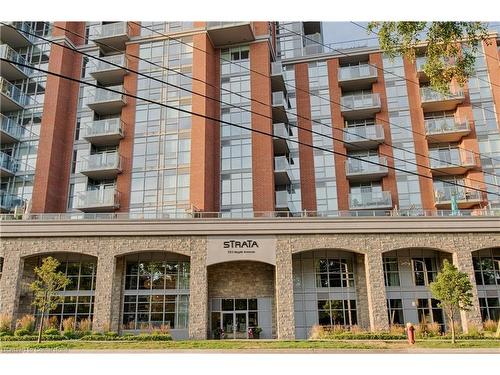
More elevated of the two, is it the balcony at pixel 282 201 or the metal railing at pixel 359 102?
the metal railing at pixel 359 102

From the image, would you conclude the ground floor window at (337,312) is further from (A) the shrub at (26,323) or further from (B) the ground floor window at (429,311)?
(A) the shrub at (26,323)

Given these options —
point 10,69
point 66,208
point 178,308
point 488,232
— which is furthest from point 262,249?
point 10,69

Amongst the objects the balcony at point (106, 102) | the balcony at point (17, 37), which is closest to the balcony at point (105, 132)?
the balcony at point (106, 102)

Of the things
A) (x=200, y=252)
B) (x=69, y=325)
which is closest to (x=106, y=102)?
(x=200, y=252)

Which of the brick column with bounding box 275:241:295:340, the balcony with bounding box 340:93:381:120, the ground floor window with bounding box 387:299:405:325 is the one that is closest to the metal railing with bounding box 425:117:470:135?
the balcony with bounding box 340:93:381:120

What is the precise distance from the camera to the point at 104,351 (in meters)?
17.0

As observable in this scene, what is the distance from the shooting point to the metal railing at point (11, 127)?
31.4 meters

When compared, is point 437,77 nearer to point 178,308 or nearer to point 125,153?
point 178,308

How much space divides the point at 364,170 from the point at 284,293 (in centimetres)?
1233

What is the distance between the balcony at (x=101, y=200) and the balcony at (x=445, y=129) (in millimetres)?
21297

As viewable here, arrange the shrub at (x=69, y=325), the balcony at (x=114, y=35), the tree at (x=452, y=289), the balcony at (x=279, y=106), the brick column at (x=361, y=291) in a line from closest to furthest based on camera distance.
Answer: the tree at (x=452, y=289) → the shrub at (x=69, y=325) → the brick column at (x=361, y=291) → the balcony at (x=279, y=106) → the balcony at (x=114, y=35)

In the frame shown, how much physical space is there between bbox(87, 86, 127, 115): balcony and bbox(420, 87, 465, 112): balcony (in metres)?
20.8

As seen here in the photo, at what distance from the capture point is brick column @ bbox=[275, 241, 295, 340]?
72.2 feet

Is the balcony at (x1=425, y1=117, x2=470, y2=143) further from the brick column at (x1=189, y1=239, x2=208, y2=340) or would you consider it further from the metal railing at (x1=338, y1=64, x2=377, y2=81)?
the brick column at (x1=189, y1=239, x2=208, y2=340)
